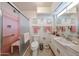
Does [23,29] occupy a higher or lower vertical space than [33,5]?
lower

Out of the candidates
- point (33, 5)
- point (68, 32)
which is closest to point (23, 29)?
point (33, 5)

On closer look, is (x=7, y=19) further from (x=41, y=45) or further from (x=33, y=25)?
(x=41, y=45)

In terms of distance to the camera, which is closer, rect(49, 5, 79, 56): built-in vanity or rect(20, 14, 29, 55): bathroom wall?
rect(49, 5, 79, 56): built-in vanity

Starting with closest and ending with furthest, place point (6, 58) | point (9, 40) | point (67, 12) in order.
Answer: point (6, 58) → point (9, 40) → point (67, 12)

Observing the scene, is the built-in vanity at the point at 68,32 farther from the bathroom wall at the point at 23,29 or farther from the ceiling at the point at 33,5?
the bathroom wall at the point at 23,29

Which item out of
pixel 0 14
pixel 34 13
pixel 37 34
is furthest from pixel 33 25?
pixel 0 14

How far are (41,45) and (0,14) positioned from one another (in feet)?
3.98

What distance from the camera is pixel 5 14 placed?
161cm

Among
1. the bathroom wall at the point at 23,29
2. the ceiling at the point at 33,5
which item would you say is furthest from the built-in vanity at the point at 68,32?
the bathroom wall at the point at 23,29

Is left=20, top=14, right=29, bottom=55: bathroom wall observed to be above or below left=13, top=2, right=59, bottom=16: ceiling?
below

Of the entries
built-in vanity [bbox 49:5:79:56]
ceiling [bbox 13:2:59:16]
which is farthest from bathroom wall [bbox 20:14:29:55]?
built-in vanity [bbox 49:5:79:56]

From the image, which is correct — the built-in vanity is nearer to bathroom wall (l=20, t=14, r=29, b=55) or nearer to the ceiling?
the ceiling

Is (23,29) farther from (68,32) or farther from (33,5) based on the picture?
(68,32)

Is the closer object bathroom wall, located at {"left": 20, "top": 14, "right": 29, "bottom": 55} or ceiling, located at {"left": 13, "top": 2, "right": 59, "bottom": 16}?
ceiling, located at {"left": 13, "top": 2, "right": 59, "bottom": 16}
